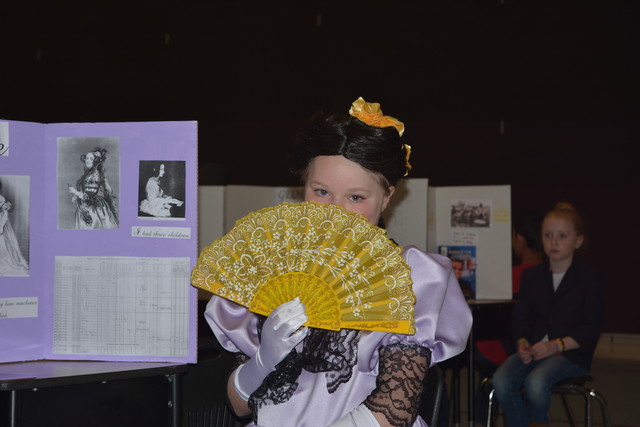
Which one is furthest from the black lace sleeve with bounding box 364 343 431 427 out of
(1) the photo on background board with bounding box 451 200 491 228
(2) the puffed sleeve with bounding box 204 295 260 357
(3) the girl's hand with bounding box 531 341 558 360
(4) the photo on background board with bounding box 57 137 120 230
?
(1) the photo on background board with bounding box 451 200 491 228

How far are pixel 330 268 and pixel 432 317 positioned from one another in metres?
0.22

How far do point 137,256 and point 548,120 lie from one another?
6.66 m

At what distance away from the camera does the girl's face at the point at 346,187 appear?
1562 millimetres

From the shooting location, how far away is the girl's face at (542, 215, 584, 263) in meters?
3.80

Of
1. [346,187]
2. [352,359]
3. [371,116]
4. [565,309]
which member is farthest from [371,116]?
[565,309]

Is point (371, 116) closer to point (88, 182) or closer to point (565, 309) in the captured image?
point (88, 182)

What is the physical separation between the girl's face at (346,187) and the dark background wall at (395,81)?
4.49m

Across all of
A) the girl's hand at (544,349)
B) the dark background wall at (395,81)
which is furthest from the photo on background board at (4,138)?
the dark background wall at (395,81)

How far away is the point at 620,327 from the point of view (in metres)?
7.73

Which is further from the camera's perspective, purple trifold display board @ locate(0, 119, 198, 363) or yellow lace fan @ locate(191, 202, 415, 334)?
purple trifold display board @ locate(0, 119, 198, 363)

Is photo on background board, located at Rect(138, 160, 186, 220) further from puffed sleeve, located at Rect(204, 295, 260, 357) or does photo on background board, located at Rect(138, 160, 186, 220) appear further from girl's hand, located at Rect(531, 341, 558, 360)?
girl's hand, located at Rect(531, 341, 558, 360)

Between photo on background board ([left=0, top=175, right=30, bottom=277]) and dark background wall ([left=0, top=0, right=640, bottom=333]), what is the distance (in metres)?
4.30

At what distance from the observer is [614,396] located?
17.0ft

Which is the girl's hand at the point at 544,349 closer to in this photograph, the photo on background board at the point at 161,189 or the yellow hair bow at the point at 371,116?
the yellow hair bow at the point at 371,116
